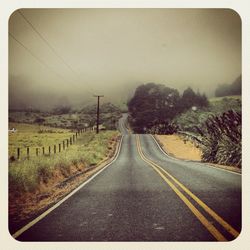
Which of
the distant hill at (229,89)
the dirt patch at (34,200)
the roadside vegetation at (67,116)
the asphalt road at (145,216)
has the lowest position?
the dirt patch at (34,200)

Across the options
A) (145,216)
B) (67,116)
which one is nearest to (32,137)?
(67,116)

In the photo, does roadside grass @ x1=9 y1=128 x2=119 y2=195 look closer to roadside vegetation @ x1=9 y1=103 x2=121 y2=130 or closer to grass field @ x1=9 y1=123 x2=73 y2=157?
grass field @ x1=9 y1=123 x2=73 y2=157

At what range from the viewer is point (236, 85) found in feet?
25.3

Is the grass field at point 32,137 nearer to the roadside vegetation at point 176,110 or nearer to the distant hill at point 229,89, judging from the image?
the roadside vegetation at point 176,110

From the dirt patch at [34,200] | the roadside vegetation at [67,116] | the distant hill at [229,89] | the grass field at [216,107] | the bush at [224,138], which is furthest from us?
the bush at [224,138]

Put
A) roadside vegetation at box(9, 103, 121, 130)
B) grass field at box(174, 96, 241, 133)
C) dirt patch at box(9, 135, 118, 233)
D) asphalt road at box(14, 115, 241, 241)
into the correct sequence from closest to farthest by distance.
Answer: asphalt road at box(14, 115, 241, 241) < dirt patch at box(9, 135, 118, 233) < roadside vegetation at box(9, 103, 121, 130) < grass field at box(174, 96, 241, 133)

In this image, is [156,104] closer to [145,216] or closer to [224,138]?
[145,216]

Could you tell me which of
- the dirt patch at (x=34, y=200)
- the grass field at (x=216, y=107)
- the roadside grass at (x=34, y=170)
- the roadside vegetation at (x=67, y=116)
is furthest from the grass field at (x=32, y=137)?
the grass field at (x=216, y=107)

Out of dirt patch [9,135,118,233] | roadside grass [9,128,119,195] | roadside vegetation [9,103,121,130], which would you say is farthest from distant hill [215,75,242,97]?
roadside grass [9,128,119,195]

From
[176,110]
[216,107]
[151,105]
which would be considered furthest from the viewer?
[216,107]

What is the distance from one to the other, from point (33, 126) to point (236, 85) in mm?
5885

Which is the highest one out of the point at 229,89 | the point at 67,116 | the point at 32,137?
the point at 229,89

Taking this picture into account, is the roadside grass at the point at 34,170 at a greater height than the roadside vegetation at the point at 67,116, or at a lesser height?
lesser
